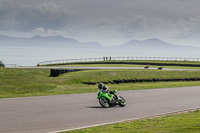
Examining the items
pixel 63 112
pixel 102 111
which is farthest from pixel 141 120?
pixel 63 112

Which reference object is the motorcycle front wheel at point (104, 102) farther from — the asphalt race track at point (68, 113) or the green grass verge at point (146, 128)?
the green grass verge at point (146, 128)

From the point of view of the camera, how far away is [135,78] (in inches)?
1389

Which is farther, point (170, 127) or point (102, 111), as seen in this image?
point (102, 111)

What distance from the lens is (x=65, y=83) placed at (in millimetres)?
30516

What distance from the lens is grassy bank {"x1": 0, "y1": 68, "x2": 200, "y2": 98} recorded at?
79.3 feet

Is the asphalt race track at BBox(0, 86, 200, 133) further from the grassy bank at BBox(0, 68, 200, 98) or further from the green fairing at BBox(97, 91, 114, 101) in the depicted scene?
the grassy bank at BBox(0, 68, 200, 98)

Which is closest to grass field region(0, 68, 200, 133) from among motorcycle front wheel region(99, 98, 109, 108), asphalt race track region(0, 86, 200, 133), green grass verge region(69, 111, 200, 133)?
green grass verge region(69, 111, 200, 133)

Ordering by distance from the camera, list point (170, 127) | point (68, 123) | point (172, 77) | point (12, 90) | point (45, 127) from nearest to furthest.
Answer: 1. point (170, 127)
2. point (45, 127)
3. point (68, 123)
4. point (12, 90)
5. point (172, 77)

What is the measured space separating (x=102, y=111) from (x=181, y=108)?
421 centimetres

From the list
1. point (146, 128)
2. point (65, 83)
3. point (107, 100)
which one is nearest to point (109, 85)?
point (65, 83)

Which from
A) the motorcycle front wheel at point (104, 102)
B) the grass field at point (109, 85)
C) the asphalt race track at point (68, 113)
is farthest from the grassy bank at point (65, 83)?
the motorcycle front wheel at point (104, 102)

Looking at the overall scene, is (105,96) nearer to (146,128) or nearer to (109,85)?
(146,128)

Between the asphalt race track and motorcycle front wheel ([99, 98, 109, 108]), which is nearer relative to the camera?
the asphalt race track

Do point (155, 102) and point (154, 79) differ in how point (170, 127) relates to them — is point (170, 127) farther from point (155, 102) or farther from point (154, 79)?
point (154, 79)
